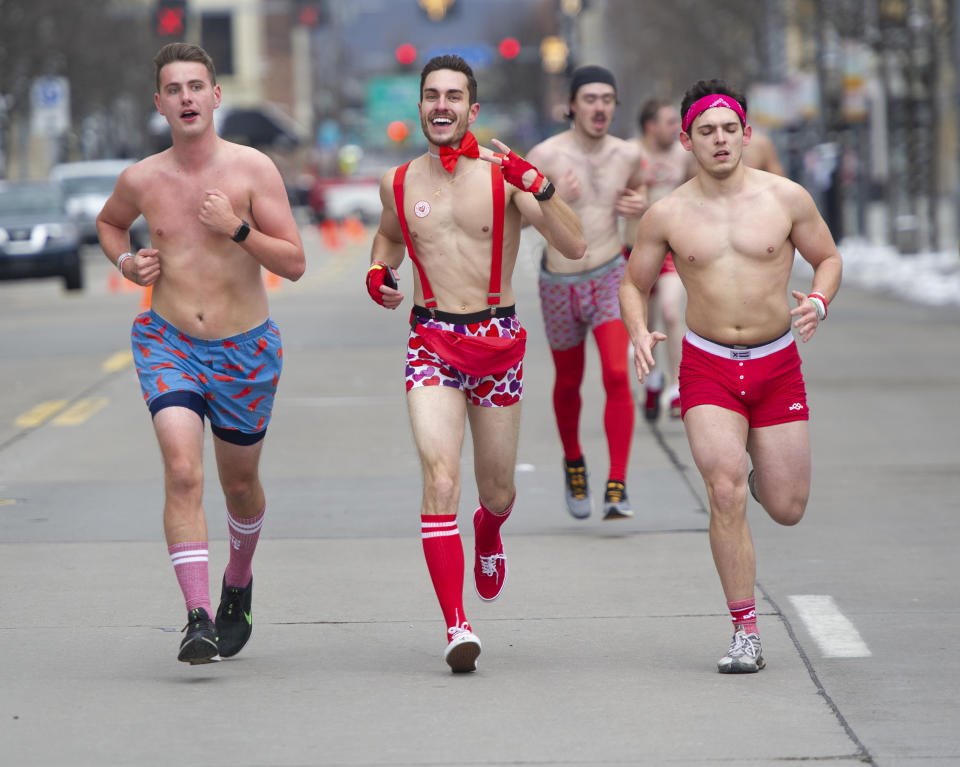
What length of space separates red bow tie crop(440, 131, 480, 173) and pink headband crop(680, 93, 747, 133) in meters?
0.69

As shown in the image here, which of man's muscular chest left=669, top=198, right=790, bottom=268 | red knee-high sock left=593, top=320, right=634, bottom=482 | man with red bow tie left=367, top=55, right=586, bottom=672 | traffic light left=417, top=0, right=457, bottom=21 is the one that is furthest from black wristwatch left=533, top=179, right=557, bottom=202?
traffic light left=417, top=0, right=457, bottom=21

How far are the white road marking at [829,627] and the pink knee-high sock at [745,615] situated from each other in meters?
0.33

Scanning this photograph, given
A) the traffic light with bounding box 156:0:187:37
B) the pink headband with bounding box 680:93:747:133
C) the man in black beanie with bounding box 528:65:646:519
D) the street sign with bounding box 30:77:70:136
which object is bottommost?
the man in black beanie with bounding box 528:65:646:519

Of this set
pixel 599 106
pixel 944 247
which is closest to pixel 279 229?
pixel 599 106

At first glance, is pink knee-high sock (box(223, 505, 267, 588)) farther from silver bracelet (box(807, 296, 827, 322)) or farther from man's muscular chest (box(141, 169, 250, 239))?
silver bracelet (box(807, 296, 827, 322))

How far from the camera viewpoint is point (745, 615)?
20.6ft

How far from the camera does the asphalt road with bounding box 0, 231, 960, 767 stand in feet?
18.1

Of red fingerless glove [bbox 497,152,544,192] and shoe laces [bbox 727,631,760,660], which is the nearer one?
shoe laces [bbox 727,631,760,660]

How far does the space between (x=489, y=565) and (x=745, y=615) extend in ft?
3.53

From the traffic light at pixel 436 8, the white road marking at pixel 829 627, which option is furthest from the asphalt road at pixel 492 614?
the traffic light at pixel 436 8

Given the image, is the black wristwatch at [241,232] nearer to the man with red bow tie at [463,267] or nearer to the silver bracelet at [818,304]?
the man with red bow tie at [463,267]

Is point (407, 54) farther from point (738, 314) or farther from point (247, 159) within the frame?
point (738, 314)

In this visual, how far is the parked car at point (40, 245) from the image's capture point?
28.7 metres

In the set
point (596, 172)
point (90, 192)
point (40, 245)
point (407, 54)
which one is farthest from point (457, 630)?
point (407, 54)
